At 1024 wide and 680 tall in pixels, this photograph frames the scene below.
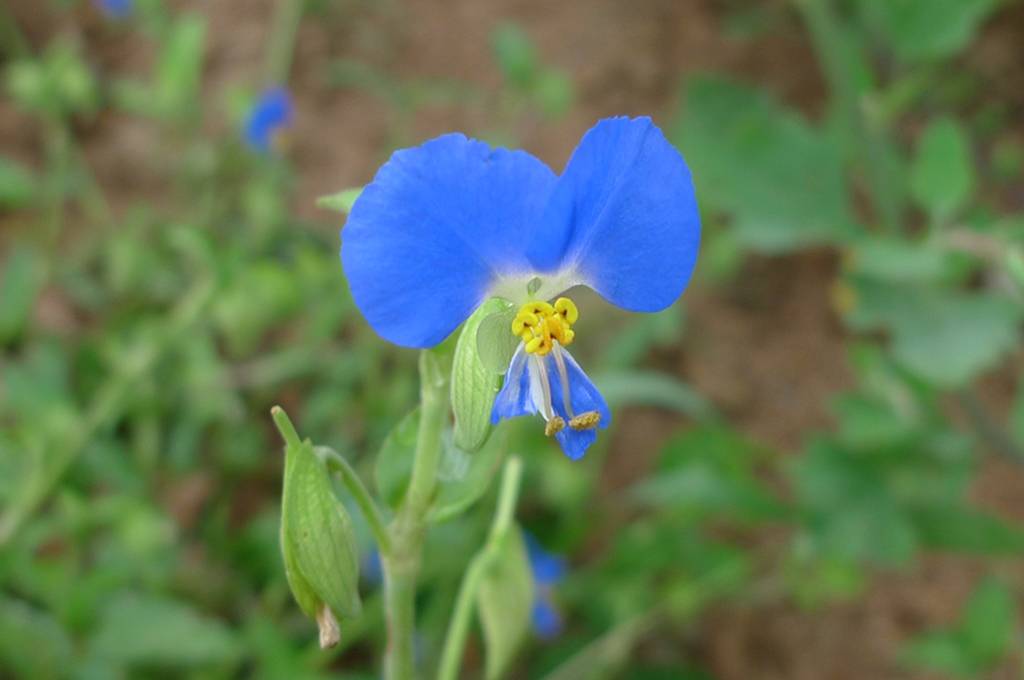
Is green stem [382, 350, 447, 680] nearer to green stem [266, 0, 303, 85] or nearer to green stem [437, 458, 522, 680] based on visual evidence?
green stem [437, 458, 522, 680]

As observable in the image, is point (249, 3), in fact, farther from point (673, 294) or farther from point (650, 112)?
point (673, 294)

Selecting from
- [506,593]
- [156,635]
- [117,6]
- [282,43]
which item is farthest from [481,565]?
[117,6]

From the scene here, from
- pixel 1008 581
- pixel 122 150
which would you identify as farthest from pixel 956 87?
pixel 122 150

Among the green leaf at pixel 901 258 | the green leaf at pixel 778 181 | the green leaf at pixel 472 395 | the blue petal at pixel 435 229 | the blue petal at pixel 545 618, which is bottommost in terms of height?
the green leaf at pixel 472 395

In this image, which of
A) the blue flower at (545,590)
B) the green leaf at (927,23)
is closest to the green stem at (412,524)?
the blue flower at (545,590)

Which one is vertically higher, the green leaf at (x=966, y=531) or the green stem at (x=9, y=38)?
the green stem at (x=9, y=38)

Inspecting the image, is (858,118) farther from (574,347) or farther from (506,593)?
(506,593)

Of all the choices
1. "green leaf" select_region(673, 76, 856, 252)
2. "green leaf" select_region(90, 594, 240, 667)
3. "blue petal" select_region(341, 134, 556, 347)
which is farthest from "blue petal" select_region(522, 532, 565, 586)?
"blue petal" select_region(341, 134, 556, 347)

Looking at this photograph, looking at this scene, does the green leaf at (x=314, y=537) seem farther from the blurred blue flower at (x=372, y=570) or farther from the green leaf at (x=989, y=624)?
the green leaf at (x=989, y=624)
